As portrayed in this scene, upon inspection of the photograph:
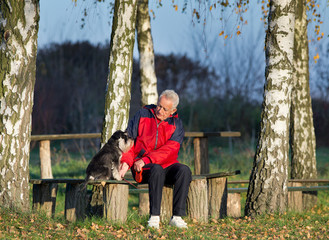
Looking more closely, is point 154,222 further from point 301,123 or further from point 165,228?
point 301,123

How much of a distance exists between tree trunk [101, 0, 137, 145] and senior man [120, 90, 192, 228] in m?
1.28

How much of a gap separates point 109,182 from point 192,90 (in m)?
24.6

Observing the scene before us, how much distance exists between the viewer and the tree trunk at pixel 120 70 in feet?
24.1

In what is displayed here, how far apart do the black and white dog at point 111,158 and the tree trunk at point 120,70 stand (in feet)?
4.17

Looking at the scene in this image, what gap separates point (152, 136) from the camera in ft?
19.7

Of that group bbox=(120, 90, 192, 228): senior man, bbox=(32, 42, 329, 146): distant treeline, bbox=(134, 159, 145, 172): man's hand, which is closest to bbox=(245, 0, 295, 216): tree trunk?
bbox=(120, 90, 192, 228): senior man

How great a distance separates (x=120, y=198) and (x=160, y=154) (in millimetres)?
748

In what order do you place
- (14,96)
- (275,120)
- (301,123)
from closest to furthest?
(14,96) → (275,120) → (301,123)

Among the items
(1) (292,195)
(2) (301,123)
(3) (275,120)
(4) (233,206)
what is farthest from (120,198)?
(2) (301,123)

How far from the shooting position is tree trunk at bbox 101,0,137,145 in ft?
24.1

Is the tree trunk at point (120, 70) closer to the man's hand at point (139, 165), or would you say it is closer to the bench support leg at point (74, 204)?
the bench support leg at point (74, 204)

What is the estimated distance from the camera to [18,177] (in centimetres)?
602

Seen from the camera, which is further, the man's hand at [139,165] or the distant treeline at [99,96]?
the distant treeline at [99,96]

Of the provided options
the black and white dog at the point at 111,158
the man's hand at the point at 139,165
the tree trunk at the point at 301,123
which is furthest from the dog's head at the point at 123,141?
the tree trunk at the point at 301,123
